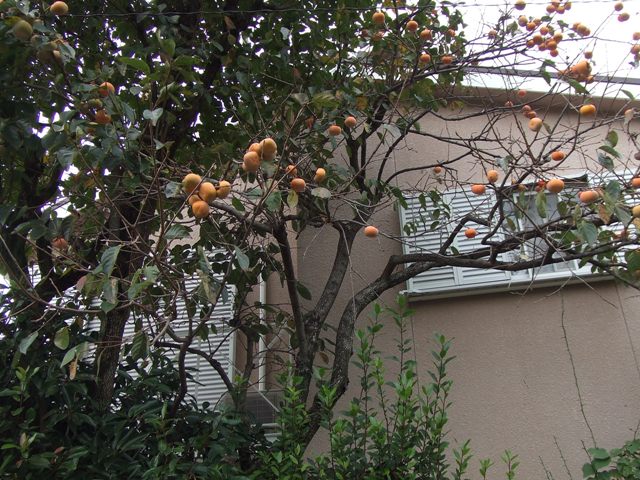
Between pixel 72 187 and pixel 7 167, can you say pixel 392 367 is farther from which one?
pixel 7 167

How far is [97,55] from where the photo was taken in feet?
14.5

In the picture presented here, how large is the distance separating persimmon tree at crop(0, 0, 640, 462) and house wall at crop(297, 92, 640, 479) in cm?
→ 62

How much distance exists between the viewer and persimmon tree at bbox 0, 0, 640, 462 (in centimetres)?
306

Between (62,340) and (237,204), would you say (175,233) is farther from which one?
(62,340)

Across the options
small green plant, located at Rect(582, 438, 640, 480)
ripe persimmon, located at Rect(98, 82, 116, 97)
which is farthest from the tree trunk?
small green plant, located at Rect(582, 438, 640, 480)

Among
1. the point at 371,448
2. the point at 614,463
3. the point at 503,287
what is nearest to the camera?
the point at 371,448

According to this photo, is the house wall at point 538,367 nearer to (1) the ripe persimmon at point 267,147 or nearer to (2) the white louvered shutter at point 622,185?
(2) the white louvered shutter at point 622,185

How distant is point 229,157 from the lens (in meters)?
3.86

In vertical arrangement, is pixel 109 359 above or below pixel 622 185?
below

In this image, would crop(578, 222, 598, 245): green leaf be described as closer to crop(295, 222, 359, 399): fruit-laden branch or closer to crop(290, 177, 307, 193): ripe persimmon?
crop(290, 177, 307, 193): ripe persimmon

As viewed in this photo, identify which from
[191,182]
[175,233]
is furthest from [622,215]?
[175,233]

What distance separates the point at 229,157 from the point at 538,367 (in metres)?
2.80

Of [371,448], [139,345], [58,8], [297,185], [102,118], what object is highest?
[58,8]

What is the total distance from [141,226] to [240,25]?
1.77 metres
